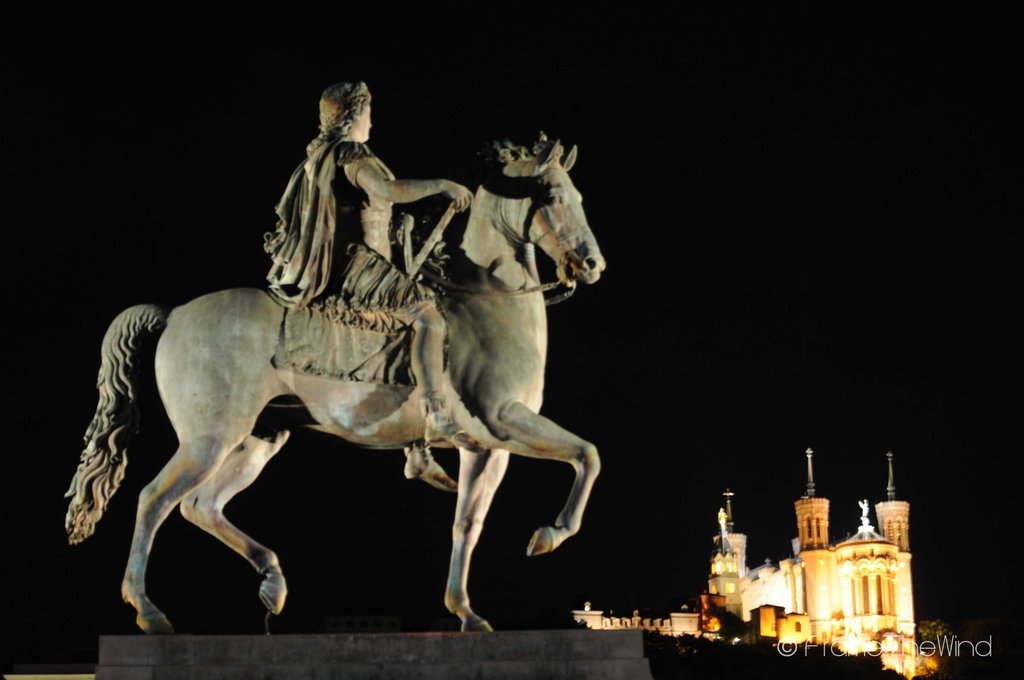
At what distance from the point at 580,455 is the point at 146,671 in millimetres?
3479

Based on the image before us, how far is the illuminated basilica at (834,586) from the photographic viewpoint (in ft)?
461

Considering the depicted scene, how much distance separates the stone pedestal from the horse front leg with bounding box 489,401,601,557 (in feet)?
2.37

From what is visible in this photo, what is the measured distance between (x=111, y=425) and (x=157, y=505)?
0.98 metres

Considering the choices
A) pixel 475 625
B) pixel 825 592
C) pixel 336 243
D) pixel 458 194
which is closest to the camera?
pixel 475 625

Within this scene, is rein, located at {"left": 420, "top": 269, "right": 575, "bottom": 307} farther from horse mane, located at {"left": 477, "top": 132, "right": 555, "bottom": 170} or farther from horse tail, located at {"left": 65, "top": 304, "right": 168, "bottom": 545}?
horse tail, located at {"left": 65, "top": 304, "right": 168, "bottom": 545}

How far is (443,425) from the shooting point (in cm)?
1147

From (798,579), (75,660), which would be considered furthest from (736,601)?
(75,660)

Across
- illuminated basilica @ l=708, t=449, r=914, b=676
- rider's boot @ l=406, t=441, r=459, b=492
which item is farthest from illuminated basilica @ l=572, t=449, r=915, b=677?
rider's boot @ l=406, t=441, r=459, b=492

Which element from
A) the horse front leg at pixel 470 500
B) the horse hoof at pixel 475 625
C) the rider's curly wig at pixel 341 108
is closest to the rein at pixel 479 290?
the horse front leg at pixel 470 500

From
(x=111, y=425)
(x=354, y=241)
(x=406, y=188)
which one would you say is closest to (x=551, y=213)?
(x=406, y=188)

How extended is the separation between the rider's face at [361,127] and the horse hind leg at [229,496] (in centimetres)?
249

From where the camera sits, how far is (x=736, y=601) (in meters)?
152

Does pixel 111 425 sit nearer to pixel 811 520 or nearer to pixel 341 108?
pixel 341 108

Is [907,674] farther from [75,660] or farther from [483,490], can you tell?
[483,490]
